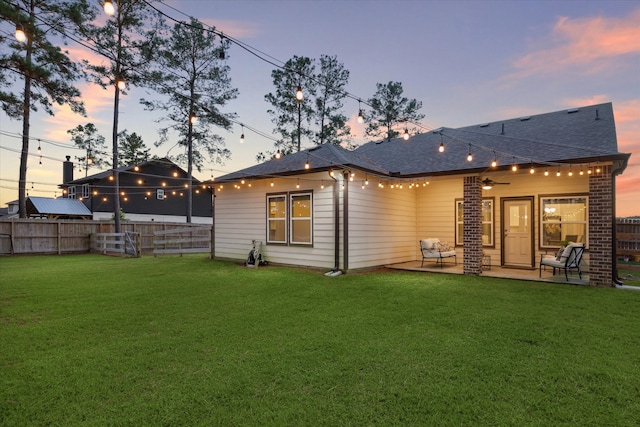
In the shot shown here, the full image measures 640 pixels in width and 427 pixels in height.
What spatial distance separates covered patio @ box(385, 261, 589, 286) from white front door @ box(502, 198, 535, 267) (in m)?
0.42

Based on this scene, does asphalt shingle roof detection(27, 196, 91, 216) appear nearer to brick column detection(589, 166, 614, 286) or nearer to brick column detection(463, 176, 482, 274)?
brick column detection(463, 176, 482, 274)

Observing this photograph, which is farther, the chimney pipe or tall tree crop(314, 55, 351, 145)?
the chimney pipe

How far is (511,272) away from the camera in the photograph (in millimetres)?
8734

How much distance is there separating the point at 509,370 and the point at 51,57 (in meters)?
11.8

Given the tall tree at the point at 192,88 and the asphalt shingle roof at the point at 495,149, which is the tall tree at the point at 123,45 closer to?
the tall tree at the point at 192,88

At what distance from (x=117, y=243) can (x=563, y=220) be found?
1674 centimetres

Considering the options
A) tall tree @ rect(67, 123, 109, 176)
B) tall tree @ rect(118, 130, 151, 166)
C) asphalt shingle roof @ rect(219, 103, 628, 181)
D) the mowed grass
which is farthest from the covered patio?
tall tree @ rect(118, 130, 151, 166)

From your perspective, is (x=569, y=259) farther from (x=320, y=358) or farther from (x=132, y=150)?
(x=132, y=150)

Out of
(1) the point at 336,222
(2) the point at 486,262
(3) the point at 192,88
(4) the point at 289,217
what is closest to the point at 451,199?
(2) the point at 486,262

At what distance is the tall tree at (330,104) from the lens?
852 inches

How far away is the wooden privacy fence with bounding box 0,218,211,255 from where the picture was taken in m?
14.2

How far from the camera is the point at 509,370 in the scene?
307 centimetres

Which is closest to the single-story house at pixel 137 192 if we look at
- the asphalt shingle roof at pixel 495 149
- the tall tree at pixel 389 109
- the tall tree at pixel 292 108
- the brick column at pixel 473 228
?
the tall tree at pixel 292 108

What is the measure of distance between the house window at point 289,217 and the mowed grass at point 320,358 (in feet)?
11.6
